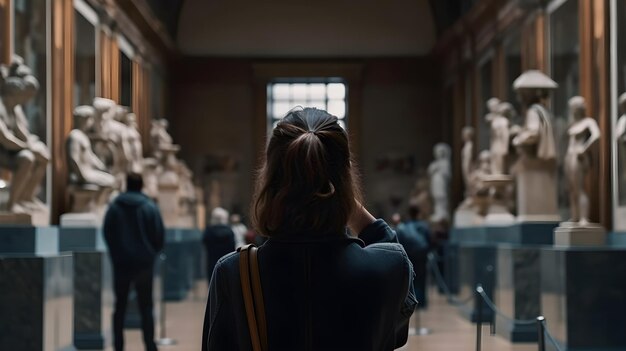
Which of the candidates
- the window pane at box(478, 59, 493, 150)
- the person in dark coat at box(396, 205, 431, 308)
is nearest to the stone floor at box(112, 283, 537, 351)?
the person in dark coat at box(396, 205, 431, 308)

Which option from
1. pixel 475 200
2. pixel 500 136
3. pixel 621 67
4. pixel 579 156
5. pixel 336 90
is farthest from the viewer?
pixel 336 90

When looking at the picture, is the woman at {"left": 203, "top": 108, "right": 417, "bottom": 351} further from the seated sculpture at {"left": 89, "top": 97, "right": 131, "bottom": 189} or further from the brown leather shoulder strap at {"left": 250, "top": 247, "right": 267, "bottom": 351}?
the seated sculpture at {"left": 89, "top": 97, "right": 131, "bottom": 189}

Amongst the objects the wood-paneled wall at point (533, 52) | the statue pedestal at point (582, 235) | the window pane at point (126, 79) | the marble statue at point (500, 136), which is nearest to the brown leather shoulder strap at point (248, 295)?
the statue pedestal at point (582, 235)

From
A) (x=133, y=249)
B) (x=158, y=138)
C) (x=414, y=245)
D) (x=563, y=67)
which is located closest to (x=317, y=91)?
(x=158, y=138)

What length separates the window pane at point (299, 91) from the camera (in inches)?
1419

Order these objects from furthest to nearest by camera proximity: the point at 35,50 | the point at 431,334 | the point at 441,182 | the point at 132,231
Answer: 1. the point at 441,182
2. the point at 35,50
3. the point at 431,334
4. the point at 132,231

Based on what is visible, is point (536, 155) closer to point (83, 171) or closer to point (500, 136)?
point (500, 136)

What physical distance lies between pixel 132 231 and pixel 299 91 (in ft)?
83.4

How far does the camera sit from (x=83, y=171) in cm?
1503

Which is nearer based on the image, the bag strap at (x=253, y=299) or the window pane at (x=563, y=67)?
the bag strap at (x=253, y=299)

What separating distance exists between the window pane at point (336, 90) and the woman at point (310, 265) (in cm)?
3332

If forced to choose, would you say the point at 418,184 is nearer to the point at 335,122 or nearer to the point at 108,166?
the point at 108,166

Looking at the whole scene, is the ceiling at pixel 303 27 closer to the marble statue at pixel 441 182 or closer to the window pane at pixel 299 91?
the window pane at pixel 299 91

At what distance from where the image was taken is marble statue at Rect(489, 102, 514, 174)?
17.9 meters
